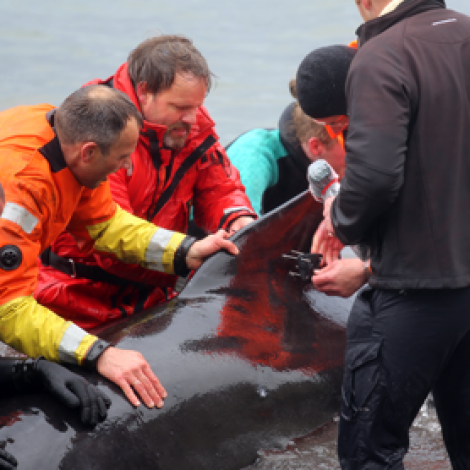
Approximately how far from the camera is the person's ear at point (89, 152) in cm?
335

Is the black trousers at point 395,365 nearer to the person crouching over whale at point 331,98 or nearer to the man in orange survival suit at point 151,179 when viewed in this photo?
the person crouching over whale at point 331,98

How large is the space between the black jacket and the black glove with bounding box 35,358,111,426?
124 centimetres

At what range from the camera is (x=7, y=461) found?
2.68 metres

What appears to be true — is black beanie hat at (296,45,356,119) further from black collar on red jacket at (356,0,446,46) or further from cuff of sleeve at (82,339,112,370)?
cuff of sleeve at (82,339,112,370)

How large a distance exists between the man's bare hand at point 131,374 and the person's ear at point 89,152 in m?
0.88

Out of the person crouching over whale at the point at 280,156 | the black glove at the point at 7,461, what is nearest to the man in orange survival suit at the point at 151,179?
the person crouching over whale at the point at 280,156

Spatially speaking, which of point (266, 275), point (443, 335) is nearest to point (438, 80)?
point (443, 335)

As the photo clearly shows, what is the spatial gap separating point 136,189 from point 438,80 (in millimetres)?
2476

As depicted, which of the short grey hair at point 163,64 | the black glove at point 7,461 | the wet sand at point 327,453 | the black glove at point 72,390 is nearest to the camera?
the black glove at point 7,461

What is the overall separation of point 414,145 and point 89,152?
1.53 meters

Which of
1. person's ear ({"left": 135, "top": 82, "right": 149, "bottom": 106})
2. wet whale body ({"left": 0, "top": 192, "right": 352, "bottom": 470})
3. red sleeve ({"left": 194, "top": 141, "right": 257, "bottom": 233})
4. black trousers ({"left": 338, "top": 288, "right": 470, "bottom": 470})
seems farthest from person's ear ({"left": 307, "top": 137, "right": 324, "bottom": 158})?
black trousers ({"left": 338, "top": 288, "right": 470, "bottom": 470})

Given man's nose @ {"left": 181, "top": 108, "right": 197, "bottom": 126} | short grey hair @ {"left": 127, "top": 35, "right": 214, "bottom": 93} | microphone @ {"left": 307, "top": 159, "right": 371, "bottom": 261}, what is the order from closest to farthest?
1. microphone @ {"left": 307, "top": 159, "right": 371, "bottom": 261}
2. short grey hair @ {"left": 127, "top": 35, "right": 214, "bottom": 93}
3. man's nose @ {"left": 181, "top": 108, "right": 197, "bottom": 126}

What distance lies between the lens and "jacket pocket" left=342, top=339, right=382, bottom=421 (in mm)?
2736

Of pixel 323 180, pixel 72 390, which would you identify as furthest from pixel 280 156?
A: pixel 72 390
